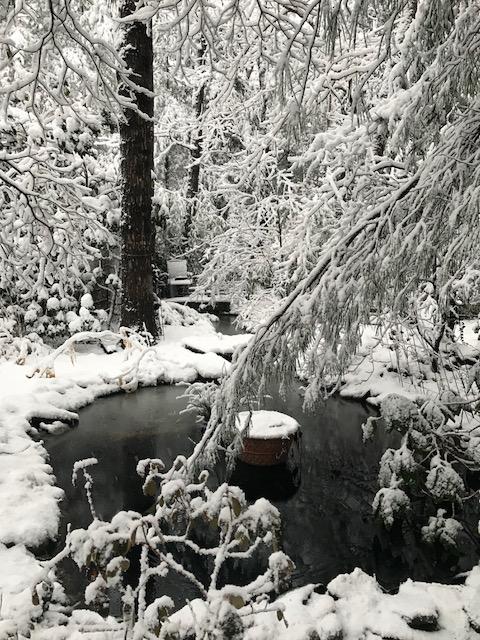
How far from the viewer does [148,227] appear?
398 inches

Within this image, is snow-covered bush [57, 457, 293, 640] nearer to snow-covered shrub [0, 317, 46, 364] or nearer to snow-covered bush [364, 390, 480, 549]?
snow-covered bush [364, 390, 480, 549]

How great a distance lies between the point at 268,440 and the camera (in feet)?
21.2

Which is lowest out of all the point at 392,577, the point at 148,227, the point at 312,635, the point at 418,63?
the point at 392,577

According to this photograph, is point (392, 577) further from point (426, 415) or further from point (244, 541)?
Result: point (244, 541)

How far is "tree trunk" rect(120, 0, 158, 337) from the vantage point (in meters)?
9.50

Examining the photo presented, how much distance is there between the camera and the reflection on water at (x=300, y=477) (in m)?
5.06

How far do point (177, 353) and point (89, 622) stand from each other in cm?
655

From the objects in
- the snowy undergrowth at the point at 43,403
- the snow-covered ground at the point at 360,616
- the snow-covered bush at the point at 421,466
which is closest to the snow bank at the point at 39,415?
the snowy undergrowth at the point at 43,403

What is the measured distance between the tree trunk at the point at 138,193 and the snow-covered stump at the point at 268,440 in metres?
4.33

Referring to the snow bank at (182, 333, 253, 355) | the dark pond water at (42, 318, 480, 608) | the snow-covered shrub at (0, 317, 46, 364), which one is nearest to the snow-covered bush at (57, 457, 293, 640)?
the dark pond water at (42, 318, 480, 608)

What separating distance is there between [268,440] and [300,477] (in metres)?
0.67

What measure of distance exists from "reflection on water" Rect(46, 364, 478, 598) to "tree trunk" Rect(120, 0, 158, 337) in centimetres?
192

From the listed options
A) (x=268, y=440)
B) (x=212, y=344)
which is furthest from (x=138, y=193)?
(x=268, y=440)

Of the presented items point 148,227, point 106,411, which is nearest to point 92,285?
point 148,227
